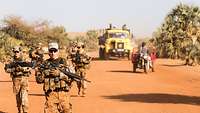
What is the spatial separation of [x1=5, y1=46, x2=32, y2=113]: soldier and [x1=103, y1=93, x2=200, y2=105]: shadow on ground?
16.1 ft

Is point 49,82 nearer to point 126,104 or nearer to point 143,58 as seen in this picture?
point 126,104

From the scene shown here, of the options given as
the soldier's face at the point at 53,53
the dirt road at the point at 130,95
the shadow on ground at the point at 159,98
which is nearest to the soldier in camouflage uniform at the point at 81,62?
the dirt road at the point at 130,95

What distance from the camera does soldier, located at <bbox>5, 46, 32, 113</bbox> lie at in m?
13.4

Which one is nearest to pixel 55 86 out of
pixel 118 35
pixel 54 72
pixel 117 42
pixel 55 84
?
pixel 55 84

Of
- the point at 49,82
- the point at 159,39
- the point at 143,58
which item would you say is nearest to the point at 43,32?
the point at 159,39

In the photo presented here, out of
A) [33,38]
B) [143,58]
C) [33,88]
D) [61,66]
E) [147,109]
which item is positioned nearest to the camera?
[61,66]

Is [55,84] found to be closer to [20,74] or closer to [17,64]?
[20,74]

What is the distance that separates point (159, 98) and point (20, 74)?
20.2ft

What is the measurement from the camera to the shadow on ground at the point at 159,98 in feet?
56.9

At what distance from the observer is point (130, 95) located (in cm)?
1933

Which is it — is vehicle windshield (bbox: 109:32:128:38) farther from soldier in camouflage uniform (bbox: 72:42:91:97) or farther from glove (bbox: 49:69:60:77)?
glove (bbox: 49:69:60:77)

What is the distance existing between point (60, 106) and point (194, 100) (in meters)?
8.82

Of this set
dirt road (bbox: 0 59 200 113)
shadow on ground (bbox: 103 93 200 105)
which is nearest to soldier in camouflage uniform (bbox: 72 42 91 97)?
dirt road (bbox: 0 59 200 113)

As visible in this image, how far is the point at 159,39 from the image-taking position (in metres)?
46.8
